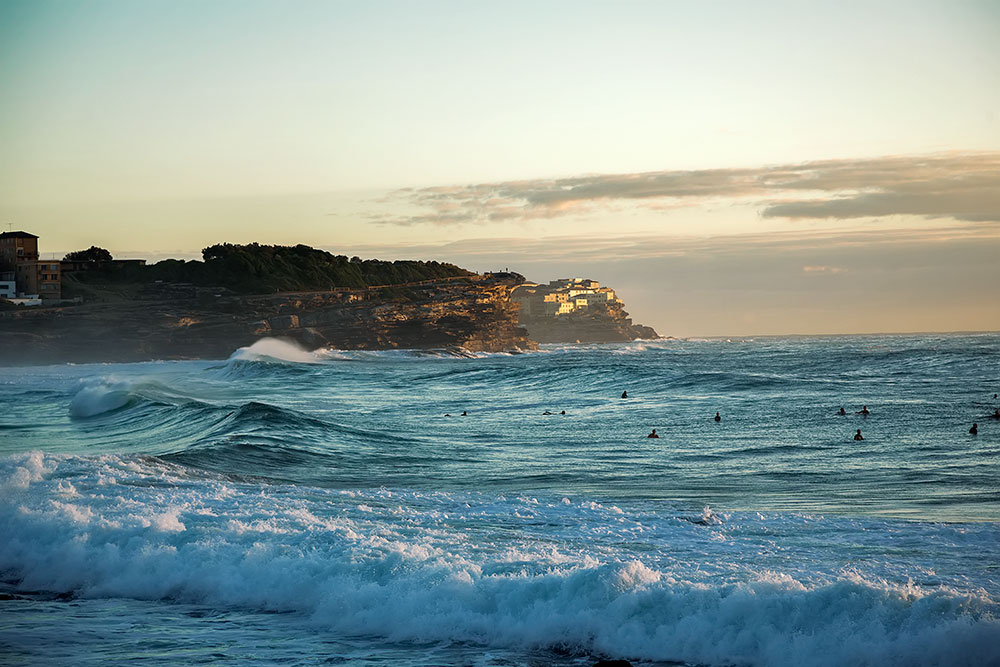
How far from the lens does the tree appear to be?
147 metres

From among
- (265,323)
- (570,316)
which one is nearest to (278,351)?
(265,323)

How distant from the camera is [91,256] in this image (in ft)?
489

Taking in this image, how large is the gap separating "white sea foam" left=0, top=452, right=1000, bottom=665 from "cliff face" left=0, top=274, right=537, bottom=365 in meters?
86.4

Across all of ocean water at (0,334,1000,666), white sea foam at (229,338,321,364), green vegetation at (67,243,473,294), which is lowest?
white sea foam at (229,338,321,364)

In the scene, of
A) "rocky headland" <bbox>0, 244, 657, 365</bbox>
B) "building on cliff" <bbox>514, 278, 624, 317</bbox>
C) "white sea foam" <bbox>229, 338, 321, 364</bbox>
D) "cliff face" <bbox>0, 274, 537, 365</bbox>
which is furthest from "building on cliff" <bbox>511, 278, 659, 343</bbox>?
"white sea foam" <bbox>229, 338, 321, 364</bbox>

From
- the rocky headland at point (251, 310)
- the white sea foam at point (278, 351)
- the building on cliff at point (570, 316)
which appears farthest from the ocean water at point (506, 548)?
the building on cliff at point (570, 316)

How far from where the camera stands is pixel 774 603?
7.82m

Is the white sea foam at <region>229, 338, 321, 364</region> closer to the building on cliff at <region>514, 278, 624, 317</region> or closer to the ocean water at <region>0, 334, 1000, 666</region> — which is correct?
the ocean water at <region>0, 334, 1000, 666</region>

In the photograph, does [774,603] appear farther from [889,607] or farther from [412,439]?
[412,439]

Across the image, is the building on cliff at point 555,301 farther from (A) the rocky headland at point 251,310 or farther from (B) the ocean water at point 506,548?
(B) the ocean water at point 506,548

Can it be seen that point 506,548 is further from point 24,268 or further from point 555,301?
point 555,301

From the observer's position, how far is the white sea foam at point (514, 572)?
24.6 feet

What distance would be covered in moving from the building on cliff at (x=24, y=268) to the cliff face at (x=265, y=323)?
16130mm

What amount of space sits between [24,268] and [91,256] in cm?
3118
